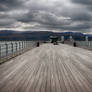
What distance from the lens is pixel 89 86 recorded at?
437 cm

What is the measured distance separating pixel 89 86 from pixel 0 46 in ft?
20.3

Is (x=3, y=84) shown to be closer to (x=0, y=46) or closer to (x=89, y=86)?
(x=89, y=86)

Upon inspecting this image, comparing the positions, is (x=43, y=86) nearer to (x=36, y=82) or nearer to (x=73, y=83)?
(x=36, y=82)

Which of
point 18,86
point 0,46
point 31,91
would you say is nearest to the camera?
point 31,91

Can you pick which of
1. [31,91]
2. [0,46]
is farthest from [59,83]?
[0,46]

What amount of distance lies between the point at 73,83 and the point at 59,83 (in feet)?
1.46

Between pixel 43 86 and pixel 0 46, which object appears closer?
pixel 43 86

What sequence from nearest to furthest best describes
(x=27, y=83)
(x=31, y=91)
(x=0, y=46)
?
(x=31, y=91) < (x=27, y=83) < (x=0, y=46)

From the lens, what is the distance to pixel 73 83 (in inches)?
184

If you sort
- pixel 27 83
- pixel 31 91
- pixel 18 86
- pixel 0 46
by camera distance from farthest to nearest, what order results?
1. pixel 0 46
2. pixel 27 83
3. pixel 18 86
4. pixel 31 91

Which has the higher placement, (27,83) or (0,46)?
(0,46)

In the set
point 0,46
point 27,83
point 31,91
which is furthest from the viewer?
point 0,46

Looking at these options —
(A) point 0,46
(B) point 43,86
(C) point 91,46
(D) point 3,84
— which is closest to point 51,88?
(B) point 43,86

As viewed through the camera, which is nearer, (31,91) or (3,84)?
(31,91)
